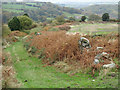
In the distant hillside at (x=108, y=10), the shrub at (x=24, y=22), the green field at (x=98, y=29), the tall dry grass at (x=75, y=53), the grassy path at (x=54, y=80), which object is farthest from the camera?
the shrub at (x=24, y=22)

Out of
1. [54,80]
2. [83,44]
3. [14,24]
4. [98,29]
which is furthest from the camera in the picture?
[14,24]

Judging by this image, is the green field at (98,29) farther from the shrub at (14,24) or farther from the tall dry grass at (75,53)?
the shrub at (14,24)

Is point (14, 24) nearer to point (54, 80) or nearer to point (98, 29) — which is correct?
point (98, 29)

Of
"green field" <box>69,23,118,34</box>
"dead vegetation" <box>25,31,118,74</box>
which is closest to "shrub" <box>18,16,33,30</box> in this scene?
"green field" <box>69,23,118,34</box>

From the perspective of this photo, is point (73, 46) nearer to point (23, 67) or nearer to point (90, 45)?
point (90, 45)

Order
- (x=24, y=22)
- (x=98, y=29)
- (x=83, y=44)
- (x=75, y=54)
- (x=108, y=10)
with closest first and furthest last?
1. (x=75, y=54)
2. (x=83, y=44)
3. (x=98, y=29)
4. (x=24, y=22)
5. (x=108, y=10)

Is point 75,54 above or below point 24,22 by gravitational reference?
below

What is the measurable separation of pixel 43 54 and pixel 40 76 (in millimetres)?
3655

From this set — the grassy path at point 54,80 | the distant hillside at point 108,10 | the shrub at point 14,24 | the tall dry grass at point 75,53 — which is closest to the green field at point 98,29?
the distant hillside at point 108,10

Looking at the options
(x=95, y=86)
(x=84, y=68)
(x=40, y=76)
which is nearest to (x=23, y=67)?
(x=40, y=76)

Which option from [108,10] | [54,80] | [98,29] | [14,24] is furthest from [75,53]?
[108,10]

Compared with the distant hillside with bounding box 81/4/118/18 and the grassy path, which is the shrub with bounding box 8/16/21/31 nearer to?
the distant hillside with bounding box 81/4/118/18

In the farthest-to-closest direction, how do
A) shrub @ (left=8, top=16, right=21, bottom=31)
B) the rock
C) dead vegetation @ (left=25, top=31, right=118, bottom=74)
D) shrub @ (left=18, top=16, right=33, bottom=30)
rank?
shrub @ (left=18, top=16, right=33, bottom=30)
shrub @ (left=8, top=16, right=21, bottom=31)
the rock
dead vegetation @ (left=25, top=31, right=118, bottom=74)

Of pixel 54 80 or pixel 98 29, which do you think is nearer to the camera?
pixel 54 80
